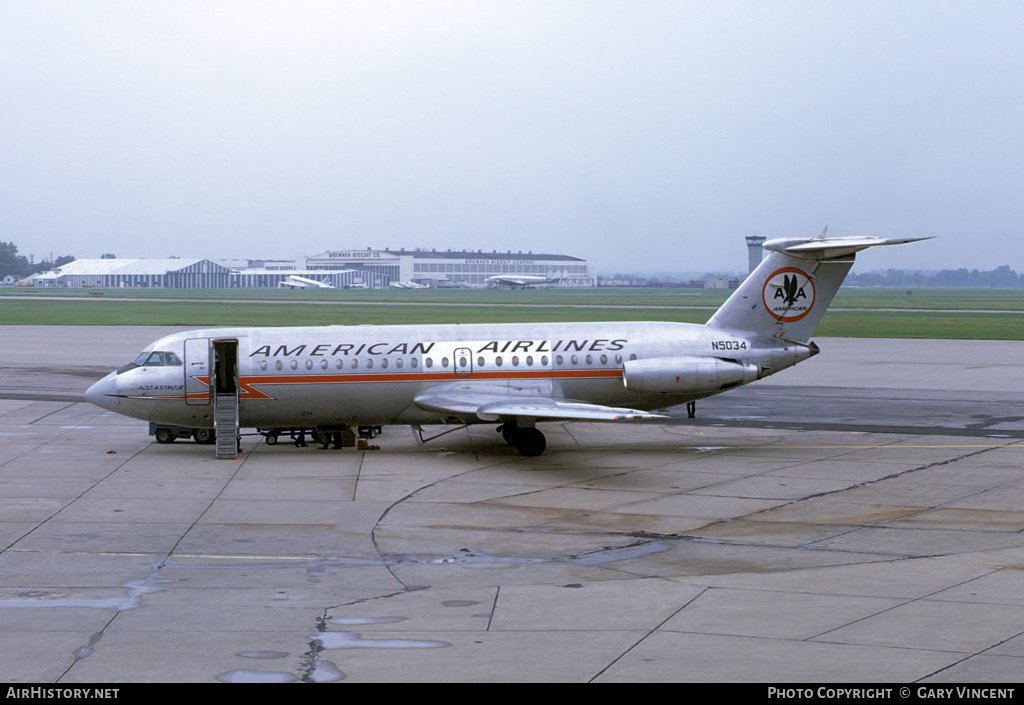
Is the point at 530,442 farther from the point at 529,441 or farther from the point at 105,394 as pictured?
the point at 105,394

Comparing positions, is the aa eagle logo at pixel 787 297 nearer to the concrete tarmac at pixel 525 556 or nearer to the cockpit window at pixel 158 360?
the concrete tarmac at pixel 525 556

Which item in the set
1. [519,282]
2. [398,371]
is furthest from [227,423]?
[519,282]

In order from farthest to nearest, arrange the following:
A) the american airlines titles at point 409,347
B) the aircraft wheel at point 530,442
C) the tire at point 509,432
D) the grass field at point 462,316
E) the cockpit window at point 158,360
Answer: the grass field at point 462,316
the cockpit window at point 158,360
the american airlines titles at point 409,347
the tire at point 509,432
the aircraft wheel at point 530,442

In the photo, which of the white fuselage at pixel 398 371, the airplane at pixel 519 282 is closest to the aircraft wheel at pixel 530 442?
the white fuselage at pixel 398 371

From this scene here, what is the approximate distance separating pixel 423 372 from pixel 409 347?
773 mm

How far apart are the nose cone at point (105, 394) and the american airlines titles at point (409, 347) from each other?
3.72 meters

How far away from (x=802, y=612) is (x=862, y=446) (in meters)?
16.6

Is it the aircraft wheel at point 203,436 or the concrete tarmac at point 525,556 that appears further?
the aircraft wheel at point 203,436

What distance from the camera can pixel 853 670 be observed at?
10.3 meters

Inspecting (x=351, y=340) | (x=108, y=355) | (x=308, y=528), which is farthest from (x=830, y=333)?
(x=308, y=528)

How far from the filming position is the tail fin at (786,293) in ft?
94.9

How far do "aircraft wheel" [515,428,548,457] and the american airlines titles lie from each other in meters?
2.30

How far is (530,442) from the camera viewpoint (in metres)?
26.8
